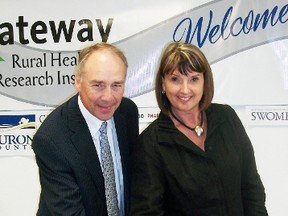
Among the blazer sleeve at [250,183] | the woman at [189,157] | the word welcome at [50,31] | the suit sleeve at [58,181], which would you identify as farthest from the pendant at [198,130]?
the word welcome at [50,31]

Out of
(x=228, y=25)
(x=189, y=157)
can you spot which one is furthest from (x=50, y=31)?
(x=189, y=157)

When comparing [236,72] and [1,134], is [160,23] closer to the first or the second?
[236,72]

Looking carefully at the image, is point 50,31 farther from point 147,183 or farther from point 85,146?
→ point 147,183

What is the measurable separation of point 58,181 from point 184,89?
1.76 feet

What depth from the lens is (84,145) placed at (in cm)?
136

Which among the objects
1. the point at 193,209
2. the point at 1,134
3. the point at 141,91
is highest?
the point at 141,91

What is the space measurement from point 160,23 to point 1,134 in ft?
4.02

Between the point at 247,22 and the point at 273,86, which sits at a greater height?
the point at 247,22

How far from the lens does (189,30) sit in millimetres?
2262

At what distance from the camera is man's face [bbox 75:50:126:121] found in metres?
1.29

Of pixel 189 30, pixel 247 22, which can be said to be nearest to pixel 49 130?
pixel 189 30

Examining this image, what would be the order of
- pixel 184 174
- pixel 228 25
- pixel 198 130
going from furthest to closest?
pixel 228 25
pixel 198 130
pixel 184 174

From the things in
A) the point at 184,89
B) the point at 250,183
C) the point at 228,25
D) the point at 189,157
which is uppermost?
the point at 228,25

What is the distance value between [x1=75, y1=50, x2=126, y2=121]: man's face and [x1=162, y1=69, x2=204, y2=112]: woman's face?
171 millimetres
